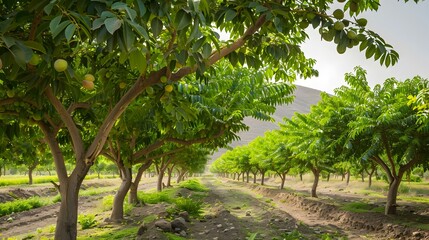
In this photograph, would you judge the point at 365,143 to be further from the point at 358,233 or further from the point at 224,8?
the point at 224,8

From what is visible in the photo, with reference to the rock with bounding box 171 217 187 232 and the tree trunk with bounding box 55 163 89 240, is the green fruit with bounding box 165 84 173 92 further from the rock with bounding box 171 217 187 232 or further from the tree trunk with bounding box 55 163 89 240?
the rock with bounding box 171 217 187 232

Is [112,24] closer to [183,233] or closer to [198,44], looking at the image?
[198,44]

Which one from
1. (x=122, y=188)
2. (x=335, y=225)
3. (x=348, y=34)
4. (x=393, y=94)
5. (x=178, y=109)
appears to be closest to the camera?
(x=348, y=34)

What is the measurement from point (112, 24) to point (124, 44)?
0.15m

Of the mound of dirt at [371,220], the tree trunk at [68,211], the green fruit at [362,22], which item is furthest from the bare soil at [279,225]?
the green fruit at [362,22]

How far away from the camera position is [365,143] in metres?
15.7

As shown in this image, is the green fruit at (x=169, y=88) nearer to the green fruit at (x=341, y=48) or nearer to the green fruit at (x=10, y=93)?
the green fruit at (x=341, y=48)

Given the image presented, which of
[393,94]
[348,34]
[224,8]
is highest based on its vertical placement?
[393,94]

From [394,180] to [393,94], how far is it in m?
4.22

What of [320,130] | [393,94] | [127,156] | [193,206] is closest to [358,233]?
[320,130]

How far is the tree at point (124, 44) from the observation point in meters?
1.86

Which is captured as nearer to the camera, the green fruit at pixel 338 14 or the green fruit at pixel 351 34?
the green fruit at pixel 351 34

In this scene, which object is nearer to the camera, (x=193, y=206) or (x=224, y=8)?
(x=224, y=8)

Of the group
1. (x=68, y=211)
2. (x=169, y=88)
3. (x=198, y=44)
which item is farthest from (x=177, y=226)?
(x=198, y=44)
